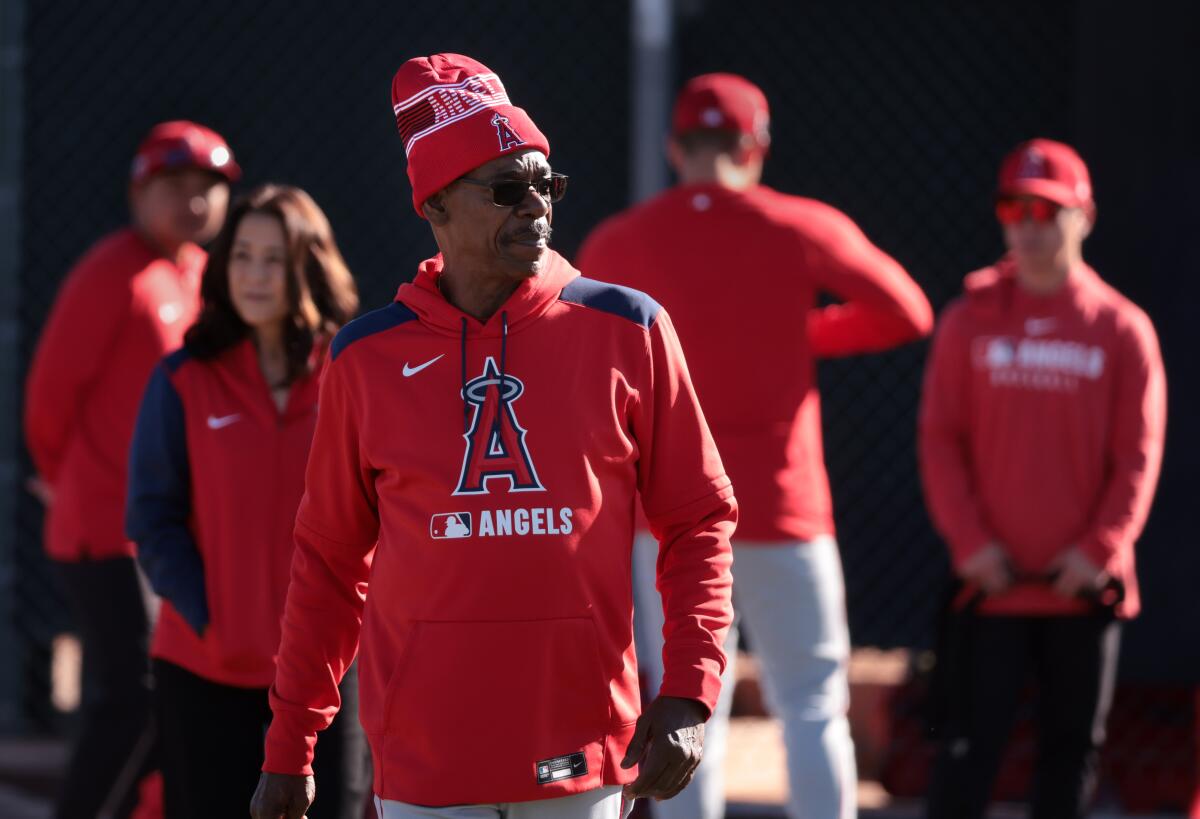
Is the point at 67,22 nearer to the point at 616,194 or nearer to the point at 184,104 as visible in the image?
the point at 184,104

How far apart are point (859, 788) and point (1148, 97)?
266 cm

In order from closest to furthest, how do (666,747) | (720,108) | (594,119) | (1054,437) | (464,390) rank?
(666,747)
(464,390)
(720,108)
(1054,437)
(594,119)

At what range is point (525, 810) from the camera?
2730 millimetres

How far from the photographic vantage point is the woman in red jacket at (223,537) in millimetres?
3721

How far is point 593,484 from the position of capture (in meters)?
2.74

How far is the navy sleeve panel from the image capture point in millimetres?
3719

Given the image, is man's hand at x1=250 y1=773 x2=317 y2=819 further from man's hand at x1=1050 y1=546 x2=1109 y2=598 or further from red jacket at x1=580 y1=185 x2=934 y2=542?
man's hand at x1=1050 y1=546 x2=1109 y2=598

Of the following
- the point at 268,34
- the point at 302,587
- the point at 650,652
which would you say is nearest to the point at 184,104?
the point at 268,34

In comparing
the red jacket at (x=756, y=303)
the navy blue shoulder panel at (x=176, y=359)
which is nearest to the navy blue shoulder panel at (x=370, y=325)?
the navy blue shoulder panel at (x=176, y=359)

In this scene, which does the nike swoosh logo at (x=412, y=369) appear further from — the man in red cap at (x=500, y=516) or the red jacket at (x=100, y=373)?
the red jacket at (x=100, y=373)

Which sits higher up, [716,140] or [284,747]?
[716,140]

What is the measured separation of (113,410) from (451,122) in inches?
Answer: 99.5

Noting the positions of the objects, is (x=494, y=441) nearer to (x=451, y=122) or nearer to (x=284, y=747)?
(x=451, y=122)

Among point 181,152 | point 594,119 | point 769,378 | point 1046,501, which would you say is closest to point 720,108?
point 769,378
